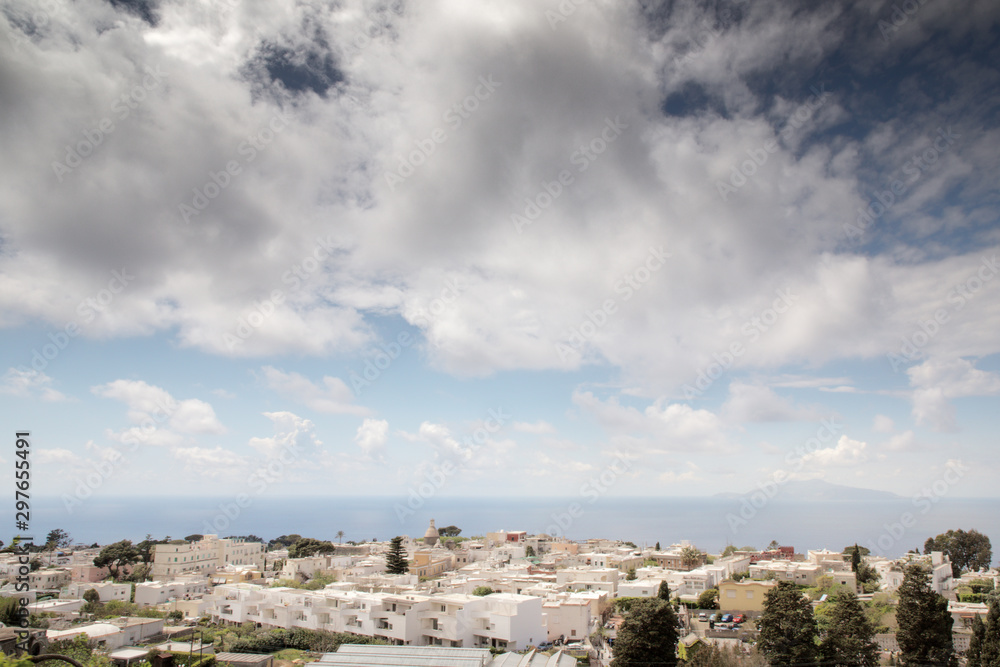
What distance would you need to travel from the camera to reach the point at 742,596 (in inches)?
874

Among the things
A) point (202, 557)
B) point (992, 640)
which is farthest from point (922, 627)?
point (202, 557)

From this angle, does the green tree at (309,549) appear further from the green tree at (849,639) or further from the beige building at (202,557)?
the green tree at (849,639)

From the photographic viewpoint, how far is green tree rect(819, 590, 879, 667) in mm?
14375

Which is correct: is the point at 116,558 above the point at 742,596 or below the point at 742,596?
below

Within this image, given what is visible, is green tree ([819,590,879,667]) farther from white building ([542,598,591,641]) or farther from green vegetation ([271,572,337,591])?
green vegetation ([271,572,337,591])

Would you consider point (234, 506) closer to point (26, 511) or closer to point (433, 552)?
point (26, 511)

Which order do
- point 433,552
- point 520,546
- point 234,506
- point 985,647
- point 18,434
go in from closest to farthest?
point 18,434 < point 985,647 < point 234,506 < point 433,552 < point 520,546

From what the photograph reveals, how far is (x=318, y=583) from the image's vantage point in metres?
29.2

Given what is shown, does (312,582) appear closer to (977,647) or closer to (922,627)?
(922,627)

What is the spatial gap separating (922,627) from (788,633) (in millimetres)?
3116

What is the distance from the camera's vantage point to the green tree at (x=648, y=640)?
14.7 metres

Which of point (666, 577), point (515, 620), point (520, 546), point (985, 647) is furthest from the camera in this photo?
point (520, 546)

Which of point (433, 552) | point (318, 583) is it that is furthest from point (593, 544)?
point (318, 583)

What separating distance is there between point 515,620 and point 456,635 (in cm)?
207
